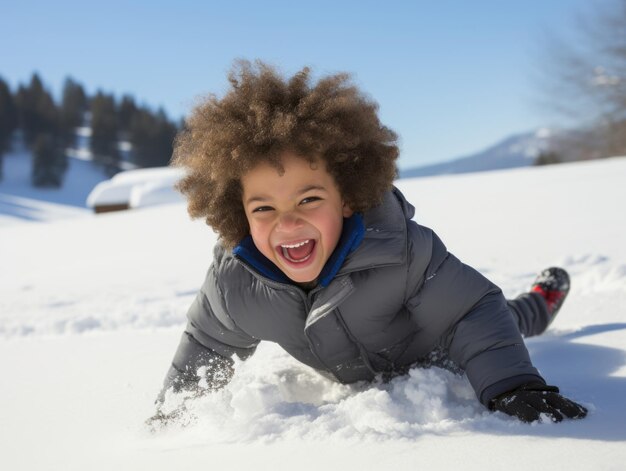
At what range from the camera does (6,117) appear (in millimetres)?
36531

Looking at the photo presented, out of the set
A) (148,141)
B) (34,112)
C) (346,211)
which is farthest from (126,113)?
(346,211)

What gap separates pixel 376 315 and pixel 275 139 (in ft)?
1.69

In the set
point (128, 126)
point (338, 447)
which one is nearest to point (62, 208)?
point (128, 126)

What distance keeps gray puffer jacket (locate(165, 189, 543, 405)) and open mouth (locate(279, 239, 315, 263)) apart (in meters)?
0.08

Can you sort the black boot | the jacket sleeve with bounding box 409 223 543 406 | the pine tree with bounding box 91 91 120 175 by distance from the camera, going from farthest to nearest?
1. the pine tree with bounding box 91 91 120 175
2. the black boot
3. the jacket sleeve with bounding box 409 223 543 406

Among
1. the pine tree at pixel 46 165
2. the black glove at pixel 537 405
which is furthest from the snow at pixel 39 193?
the black glove at pixel 537 405

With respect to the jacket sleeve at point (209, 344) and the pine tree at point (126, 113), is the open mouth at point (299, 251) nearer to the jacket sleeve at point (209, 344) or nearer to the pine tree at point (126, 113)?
the jacket sleeve at point (209, 344)

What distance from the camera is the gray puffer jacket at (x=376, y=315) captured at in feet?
4.95

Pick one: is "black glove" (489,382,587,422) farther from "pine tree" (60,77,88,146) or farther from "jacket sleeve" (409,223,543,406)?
"pine tree" (60,77,88,146)

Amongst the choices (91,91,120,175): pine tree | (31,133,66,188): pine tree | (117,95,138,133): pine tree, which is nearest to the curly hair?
(31,133,66,188): pine tree

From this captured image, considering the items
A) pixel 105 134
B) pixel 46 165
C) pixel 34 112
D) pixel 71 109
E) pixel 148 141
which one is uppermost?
pixel 71 109

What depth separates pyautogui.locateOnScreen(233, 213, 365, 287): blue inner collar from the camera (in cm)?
158

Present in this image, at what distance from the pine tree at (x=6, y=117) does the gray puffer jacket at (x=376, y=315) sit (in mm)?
38252

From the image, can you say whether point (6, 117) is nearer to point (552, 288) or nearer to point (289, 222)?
point (552, 288)
